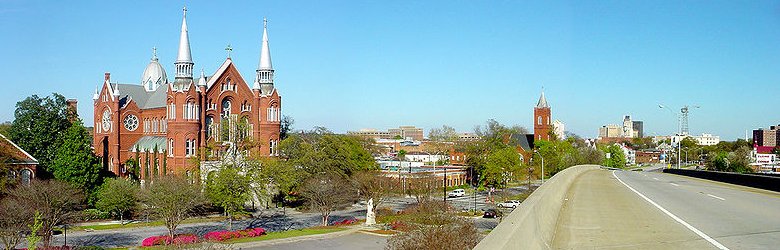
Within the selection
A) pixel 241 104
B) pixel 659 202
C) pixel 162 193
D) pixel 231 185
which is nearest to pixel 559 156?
pixel 241 104

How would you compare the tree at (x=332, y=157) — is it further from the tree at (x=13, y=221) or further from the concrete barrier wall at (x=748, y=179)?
the concrete barrier wall at (x=748, y=179)

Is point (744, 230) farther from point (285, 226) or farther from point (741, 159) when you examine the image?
point (741, 159)

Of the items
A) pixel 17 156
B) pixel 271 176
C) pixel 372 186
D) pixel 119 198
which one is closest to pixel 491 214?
pixel 372 186

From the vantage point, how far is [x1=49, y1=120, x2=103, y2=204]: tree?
5614 cm

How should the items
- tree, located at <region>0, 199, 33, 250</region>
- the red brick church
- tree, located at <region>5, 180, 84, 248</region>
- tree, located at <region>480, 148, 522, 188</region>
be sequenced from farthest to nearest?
tree, located at <region>480, 148, 522, 188</region>, the red brick church, tree, located at <region>5, 180, 84, 248</region>, tree, located at <region>0, 199, 33, 250</region>

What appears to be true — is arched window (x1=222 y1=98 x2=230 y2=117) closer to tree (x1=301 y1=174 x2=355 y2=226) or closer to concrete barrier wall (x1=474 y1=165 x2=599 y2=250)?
tree (x1=301 y1=174 x2=355 y2=226)

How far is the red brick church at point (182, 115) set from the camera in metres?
68.3

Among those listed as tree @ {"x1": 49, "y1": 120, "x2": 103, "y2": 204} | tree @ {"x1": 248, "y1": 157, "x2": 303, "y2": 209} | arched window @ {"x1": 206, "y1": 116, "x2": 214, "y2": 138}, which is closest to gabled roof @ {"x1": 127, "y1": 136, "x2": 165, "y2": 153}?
arched window @ {"x1": 206, "y1": 116, "x2": 214, "y2": 138}

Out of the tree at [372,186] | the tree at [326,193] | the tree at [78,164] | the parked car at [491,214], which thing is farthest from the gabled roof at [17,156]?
the parked car at [491,214]

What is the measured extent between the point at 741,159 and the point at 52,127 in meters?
81.0

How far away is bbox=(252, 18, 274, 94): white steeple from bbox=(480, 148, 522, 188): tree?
2860 cm

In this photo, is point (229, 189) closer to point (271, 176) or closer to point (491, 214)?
point (271, 176)

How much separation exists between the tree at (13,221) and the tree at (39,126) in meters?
28.2

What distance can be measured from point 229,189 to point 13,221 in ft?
54.5
